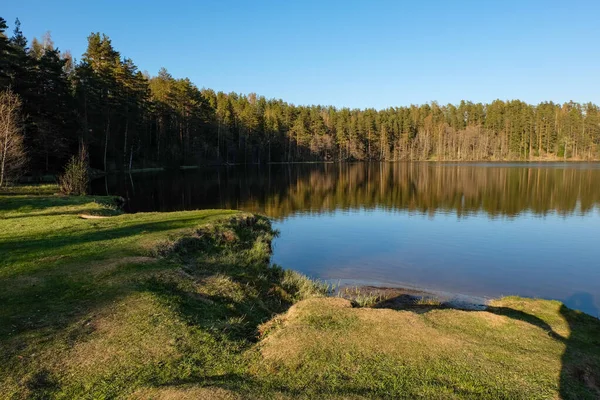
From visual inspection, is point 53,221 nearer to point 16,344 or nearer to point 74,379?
point 16,344

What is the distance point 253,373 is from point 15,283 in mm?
7194

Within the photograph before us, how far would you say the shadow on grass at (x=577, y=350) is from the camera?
5896 millimetres

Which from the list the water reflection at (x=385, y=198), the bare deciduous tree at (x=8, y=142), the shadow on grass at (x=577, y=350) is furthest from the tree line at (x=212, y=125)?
the shadow on grass at (x=577, y=350)

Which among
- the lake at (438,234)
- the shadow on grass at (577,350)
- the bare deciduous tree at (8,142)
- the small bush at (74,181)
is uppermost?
the bare deciduous tree at (8,142)

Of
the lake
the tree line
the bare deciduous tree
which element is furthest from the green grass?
the tree line

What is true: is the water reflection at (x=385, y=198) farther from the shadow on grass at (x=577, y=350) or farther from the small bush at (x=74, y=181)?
the shadow on grass at (x=577, y=350)

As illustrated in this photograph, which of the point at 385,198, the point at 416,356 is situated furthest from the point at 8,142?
the point at 385,198

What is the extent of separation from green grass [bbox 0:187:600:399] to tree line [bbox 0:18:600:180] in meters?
35.0

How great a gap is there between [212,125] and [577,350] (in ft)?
365

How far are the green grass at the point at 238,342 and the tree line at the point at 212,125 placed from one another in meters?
35.0

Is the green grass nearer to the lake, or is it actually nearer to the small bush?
the lake

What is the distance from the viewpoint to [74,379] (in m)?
5.83

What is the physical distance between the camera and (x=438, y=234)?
2642 cm

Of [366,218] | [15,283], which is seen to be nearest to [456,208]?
[366,218]
